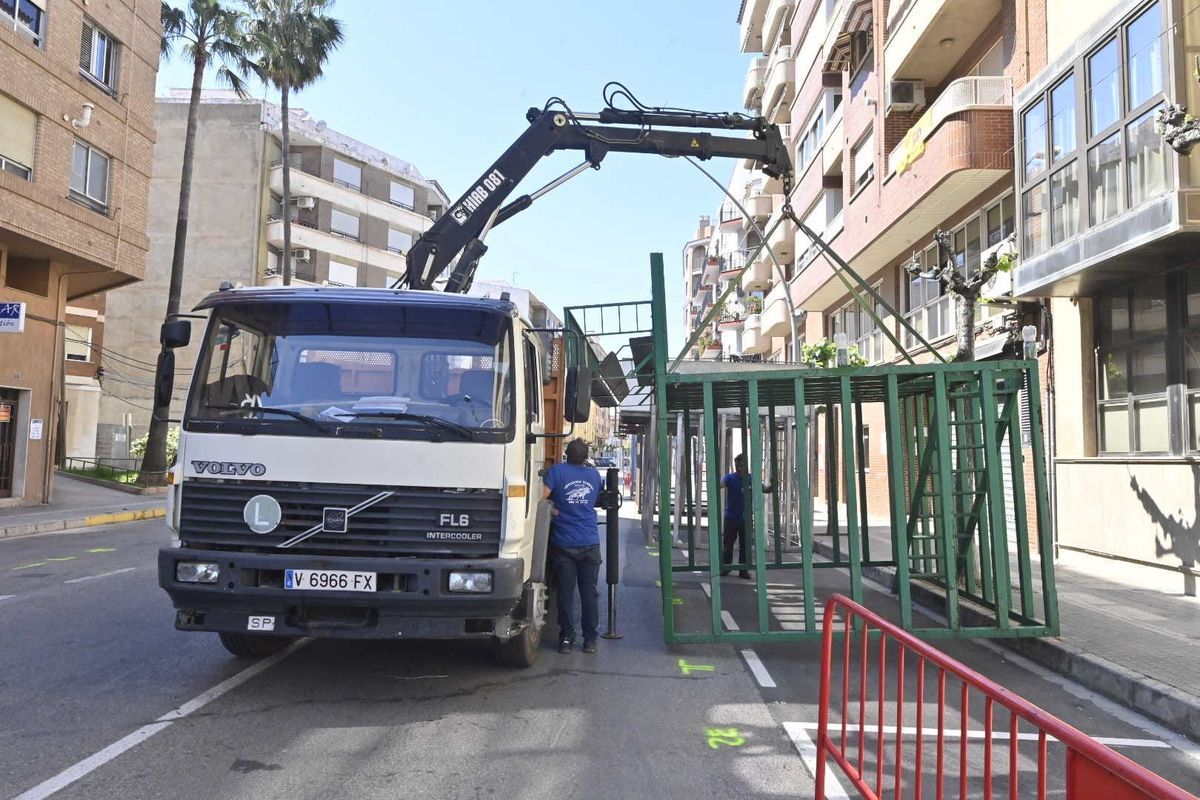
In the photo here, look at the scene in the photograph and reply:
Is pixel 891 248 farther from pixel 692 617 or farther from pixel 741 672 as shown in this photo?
pixel 741 672

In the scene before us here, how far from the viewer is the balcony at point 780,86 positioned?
99.3 feet

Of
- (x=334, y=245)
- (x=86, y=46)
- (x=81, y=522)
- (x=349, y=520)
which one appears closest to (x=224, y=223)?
(x=334, y=245)

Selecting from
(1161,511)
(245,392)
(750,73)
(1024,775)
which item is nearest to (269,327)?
(245,392)

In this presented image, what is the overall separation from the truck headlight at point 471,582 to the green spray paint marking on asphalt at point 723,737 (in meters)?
1.50

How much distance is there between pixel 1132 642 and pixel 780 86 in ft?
88.6

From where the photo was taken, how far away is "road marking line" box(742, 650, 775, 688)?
6422 millimetres

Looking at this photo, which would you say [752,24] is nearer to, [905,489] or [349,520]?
[905,489]

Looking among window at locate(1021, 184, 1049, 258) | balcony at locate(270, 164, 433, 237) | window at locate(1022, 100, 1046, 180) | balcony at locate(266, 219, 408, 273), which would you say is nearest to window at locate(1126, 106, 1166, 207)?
window at locate(1021, 184, 1049, 258)

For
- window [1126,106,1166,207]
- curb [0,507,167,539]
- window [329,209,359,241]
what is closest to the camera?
window [1126,106,1166,207]

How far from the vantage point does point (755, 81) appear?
35.4m

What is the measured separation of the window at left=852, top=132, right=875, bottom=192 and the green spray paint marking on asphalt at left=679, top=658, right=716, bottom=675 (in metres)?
15.5

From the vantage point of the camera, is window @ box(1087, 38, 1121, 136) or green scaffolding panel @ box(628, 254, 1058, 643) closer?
green scaffolding panel @ box(628, 254, 1058, 643)

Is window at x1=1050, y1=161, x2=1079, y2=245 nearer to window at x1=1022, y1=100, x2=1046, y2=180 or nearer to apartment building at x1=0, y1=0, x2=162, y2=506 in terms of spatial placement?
window at x1=1022, y1=100, x2=1046, y2=180

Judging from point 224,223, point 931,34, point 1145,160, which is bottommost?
point 1145,160
